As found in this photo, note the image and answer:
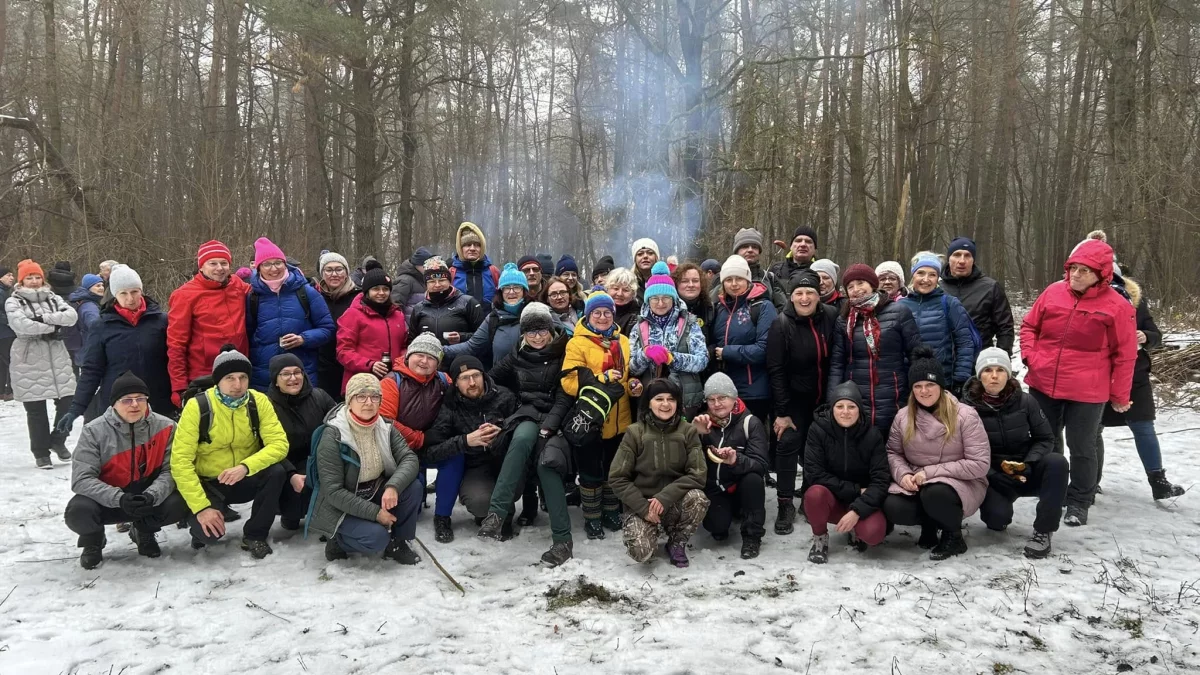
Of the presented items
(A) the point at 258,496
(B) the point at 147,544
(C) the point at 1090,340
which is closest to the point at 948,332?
(C) the point at 1090,340

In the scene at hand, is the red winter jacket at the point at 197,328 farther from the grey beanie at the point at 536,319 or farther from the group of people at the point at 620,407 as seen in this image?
the grey beanie at the point at 536,319

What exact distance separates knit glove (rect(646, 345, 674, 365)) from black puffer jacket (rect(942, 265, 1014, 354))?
7.41ft

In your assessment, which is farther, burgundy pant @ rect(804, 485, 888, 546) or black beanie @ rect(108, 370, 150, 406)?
burgundy pant @ rect(804, 485, 888, 546)

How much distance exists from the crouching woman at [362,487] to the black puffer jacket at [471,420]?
0.30m

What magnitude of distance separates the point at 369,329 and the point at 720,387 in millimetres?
2815

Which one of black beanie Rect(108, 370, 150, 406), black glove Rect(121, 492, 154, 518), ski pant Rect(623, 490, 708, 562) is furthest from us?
ski pant Rect(623, 490, 708, 562)

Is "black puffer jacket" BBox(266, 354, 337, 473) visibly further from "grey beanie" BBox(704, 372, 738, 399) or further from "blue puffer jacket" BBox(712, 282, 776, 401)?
"blue puffer jacket" BBox(712, 282, 776, 401)

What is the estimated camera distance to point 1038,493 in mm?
4305

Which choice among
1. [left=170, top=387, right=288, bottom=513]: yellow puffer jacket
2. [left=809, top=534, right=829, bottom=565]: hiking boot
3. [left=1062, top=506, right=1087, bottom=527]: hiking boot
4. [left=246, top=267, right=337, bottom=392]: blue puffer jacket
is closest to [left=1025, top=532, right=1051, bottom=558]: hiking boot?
[left=1062, top=506, right=1087, bottom=527]: hiking boot

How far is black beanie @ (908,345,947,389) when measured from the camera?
4312 mm

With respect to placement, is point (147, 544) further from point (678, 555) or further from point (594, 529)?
point (678, 555)

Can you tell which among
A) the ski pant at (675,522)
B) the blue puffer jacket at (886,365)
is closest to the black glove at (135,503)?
the ski pant at (675,522)

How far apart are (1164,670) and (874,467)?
165cm

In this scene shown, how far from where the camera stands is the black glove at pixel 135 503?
158 inches
